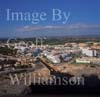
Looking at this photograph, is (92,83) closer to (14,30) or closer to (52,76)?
(52,76)

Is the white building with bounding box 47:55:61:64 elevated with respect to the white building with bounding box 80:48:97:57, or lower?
lower

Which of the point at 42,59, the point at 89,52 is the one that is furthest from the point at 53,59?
the point at 89,52

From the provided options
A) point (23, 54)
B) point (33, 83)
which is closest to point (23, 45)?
point (23, 54)

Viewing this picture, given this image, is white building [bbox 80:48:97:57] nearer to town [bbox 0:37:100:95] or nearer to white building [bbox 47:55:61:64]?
town [bbox 0:37:100:95]

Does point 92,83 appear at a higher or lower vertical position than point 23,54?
lower

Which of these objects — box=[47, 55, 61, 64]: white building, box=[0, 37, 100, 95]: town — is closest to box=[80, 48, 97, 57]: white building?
box=[0, 37, 100, 95]: town

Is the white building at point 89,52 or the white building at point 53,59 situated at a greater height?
the white building at point 89,52

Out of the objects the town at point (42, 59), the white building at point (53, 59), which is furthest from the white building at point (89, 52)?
the white building at point (53, 59)

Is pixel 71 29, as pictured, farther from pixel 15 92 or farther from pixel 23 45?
pixel 15 92

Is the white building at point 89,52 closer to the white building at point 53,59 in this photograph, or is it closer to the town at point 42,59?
the town at point 42,59

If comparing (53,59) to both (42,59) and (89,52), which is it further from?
(89,52)

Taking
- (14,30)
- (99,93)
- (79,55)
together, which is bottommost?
(99,93)
